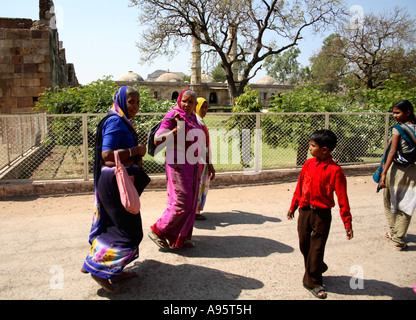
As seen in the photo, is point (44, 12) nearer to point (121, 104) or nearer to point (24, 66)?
point (24, 66)

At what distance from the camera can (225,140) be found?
7.43 metres

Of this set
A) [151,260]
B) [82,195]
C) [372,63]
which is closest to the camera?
[151,260]

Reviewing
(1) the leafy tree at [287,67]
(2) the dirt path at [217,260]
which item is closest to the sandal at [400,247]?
(2) the dirt path at [217,260]

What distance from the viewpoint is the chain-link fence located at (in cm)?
612

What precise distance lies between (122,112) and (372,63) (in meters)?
25.6

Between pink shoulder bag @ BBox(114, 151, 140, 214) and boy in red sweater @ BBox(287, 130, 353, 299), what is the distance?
1.38 meters

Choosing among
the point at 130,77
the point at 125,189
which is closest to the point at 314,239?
the point at 125,189

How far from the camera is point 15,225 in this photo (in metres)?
4.12

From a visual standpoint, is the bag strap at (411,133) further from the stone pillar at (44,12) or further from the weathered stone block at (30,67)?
the stone pillar at (44,12)

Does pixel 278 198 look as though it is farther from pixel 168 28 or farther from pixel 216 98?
pixel 216 98

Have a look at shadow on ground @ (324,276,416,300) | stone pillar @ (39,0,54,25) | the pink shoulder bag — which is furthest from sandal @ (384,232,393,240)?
stone pillar @ (39,0,54,25)

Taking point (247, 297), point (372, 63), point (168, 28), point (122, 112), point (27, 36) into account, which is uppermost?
point (168, 28)

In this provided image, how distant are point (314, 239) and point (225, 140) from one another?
5004 mm

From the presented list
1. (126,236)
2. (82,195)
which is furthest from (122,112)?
(82,195)
